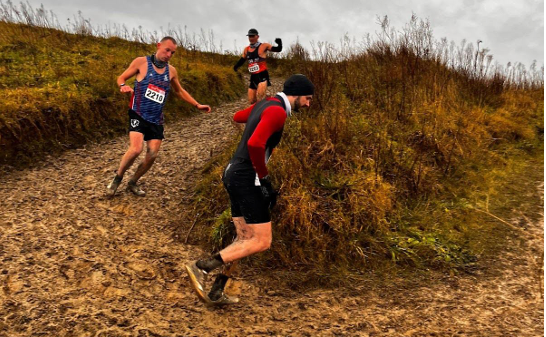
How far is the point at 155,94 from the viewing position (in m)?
4.24

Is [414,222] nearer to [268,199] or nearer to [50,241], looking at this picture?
[268,199]

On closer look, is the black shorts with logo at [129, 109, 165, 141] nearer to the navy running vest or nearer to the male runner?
the navy running vest

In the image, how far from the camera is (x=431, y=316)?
283 centimetres

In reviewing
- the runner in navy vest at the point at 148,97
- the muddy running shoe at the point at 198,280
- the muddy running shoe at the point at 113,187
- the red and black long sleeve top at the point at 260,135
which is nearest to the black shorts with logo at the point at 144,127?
the runner in navy vest at the point at 148,97

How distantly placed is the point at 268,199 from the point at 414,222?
2.32 meters

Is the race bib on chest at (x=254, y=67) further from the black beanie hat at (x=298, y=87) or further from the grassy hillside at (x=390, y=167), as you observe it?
the black beanie hat at (x=298, y=87)

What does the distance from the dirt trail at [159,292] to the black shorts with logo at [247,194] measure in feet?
2.76

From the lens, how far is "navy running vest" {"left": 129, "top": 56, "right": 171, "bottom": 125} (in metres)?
4.17

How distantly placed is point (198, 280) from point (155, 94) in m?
2.53

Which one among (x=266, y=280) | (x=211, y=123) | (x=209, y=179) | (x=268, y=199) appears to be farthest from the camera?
(x=211, y=123)

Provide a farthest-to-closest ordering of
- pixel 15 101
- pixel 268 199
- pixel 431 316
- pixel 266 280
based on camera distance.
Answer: pixel 15 101 < pixel 266 280 < pixel 431 316 < pixel 268 199

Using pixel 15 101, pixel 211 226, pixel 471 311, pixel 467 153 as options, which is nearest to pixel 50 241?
pixel 211 226

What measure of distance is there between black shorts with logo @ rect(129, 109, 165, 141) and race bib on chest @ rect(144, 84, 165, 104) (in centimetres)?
27

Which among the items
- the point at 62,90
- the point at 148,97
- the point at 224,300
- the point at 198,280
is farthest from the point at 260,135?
the point at 62,90
